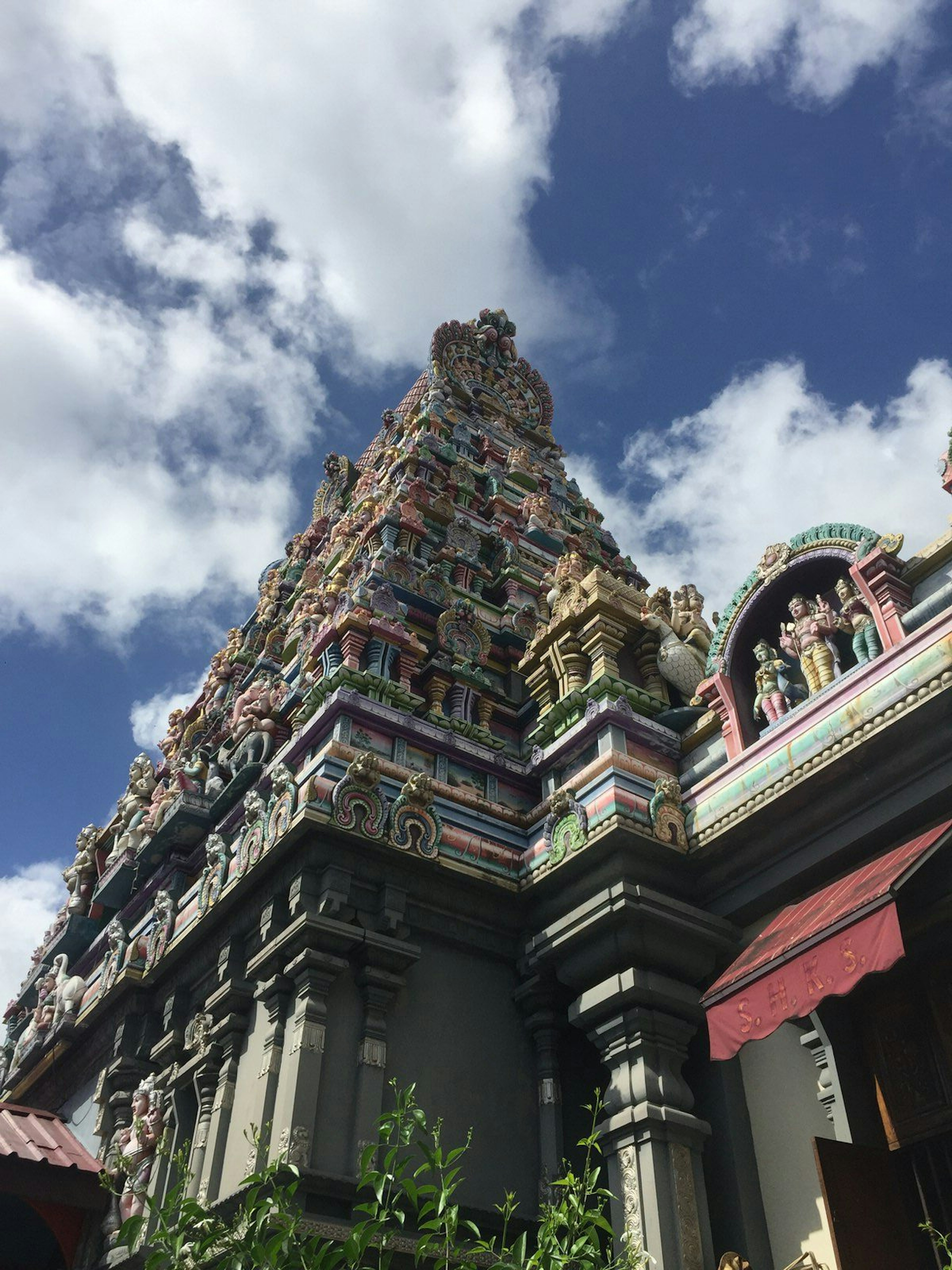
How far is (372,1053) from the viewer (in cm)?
881

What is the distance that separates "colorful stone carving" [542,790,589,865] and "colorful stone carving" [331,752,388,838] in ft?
5.47

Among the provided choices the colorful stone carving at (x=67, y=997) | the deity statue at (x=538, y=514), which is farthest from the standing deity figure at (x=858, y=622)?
the colorful stone carving at (x=67, y=997)

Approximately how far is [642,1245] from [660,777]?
4.06 metres

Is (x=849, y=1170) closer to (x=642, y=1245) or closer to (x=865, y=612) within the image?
(x=642, y=1245)

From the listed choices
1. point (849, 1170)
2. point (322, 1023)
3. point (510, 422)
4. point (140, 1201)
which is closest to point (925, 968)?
point (849, 1170)

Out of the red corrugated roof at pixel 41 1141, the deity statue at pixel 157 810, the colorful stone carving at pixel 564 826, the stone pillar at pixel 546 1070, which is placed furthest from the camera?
the deity statue at pixel 157 810

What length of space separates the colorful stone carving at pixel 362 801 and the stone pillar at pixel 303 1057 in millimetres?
1167

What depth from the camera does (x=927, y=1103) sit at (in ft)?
→ 25.2

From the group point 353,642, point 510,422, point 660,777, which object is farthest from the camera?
point 510,422

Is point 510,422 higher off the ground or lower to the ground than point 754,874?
higher

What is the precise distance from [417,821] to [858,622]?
4436 mm

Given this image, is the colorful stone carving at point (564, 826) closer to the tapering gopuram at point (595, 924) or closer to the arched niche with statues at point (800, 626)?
the tapering gopuram at point (595, 924)

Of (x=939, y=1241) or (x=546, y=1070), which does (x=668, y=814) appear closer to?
(x=546, y=1070)

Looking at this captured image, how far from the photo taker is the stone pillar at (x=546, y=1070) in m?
9.25
